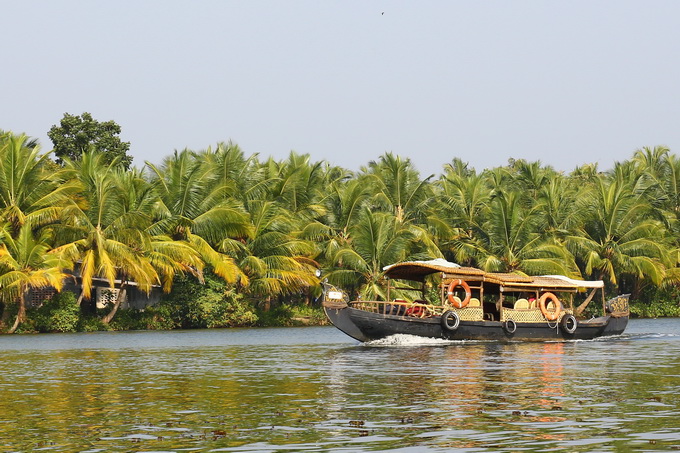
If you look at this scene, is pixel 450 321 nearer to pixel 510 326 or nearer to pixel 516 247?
pixel 510 326

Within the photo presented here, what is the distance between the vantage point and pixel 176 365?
2841cm

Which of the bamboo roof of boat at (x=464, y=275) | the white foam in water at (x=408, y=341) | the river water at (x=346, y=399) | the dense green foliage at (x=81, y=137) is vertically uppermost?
the dense green foliage at (x=81, y=137)

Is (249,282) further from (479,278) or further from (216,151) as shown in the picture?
(479,278)

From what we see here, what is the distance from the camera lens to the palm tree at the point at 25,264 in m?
41.9

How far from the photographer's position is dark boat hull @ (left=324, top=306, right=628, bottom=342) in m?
35.4

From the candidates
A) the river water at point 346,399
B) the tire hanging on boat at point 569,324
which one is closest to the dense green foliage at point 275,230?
the river water at point 346,399

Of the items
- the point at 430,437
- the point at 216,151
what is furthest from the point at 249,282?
the point at 430,437

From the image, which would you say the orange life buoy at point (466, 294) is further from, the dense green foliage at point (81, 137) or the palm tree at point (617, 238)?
the dense green foliage at point (81, 137)

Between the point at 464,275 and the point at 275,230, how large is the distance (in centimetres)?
1723

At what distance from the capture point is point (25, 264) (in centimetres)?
4272

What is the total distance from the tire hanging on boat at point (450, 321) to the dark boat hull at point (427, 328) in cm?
13

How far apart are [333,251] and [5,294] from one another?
16.9 meters

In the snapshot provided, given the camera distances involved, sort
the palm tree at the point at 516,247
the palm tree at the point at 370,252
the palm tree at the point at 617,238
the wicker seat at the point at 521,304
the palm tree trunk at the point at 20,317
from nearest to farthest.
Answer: the wicker seat at the point at 521,304
the palm tree trunk at the point at 20,317
the palm tree at the point at 370,252
the palm tree at the point at 516,247
the palm tree at the point at 617,238

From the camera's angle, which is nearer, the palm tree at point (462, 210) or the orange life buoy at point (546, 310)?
the orange life buoy at point (546, 310)
